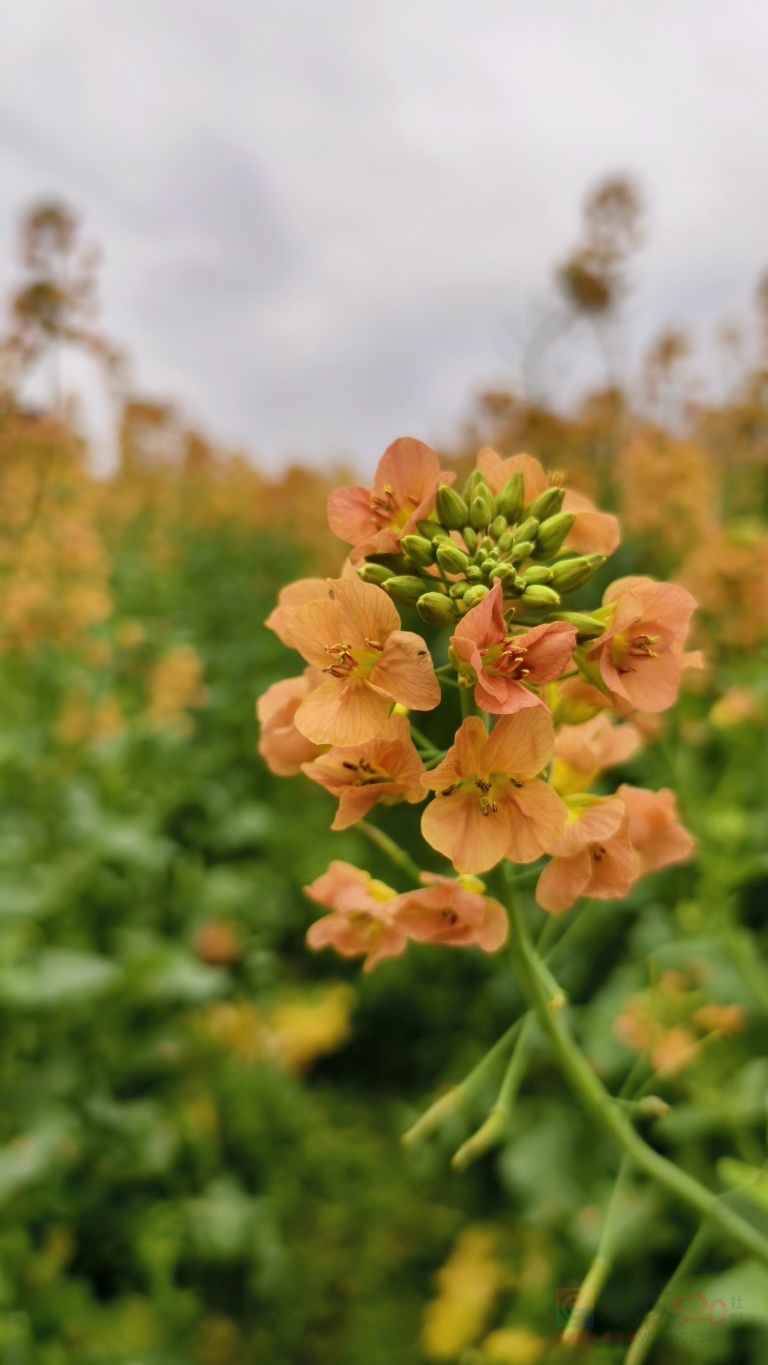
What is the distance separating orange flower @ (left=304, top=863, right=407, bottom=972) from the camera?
976 millimetres

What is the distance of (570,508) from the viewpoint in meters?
1.14

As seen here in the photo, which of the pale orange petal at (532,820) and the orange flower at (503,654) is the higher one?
the orange flower at (503,654)

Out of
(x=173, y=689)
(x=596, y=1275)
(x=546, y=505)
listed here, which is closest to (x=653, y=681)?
(x=546, y=505)

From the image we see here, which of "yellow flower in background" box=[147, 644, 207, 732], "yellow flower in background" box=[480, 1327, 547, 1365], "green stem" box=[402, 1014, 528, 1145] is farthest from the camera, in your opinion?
"yellow flower in background" box=[147, 644, 207, 732]

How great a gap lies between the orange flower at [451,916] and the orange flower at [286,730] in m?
0.19

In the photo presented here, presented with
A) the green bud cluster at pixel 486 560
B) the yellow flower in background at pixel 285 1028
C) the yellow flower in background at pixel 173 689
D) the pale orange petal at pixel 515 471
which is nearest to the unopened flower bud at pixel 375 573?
the green bud cluster at pixel 486 560

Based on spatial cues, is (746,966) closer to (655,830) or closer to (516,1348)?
(655,830)

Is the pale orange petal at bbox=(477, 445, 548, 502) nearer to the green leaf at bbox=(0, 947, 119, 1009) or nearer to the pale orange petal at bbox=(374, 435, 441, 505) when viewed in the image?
the pale orange petal at bbox=(374, 435, 441, 505)

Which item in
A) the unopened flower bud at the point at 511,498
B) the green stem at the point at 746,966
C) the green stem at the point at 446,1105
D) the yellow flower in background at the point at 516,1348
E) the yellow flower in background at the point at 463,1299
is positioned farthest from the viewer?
the yellow flower in background at the point at 463,1299

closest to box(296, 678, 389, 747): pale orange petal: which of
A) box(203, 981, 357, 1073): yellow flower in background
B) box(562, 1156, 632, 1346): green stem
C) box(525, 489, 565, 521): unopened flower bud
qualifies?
box(525, 489, 565, 521): unopened flower bud

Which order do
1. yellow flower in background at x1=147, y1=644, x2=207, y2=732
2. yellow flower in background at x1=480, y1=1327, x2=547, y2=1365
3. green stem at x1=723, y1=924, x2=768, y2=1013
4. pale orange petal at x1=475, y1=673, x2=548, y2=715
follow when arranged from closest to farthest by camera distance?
1. pale orange petal at x1=475, y1=673, x2=548, y2=715
2. green stem at x1=723, y1=924, x2=768, y2=1013
3. yellow flower in background at x1=480, y1=1327, x2=547, y2=1365
4. yellow flower in background at x1=147, y1=644, x2=207, y2=732

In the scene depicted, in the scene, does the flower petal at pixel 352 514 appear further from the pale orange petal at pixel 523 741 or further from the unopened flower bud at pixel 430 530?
the pale orange petal at pixel 523 741

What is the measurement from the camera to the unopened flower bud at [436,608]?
0.93 m

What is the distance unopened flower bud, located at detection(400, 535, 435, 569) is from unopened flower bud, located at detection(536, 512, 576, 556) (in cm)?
14
